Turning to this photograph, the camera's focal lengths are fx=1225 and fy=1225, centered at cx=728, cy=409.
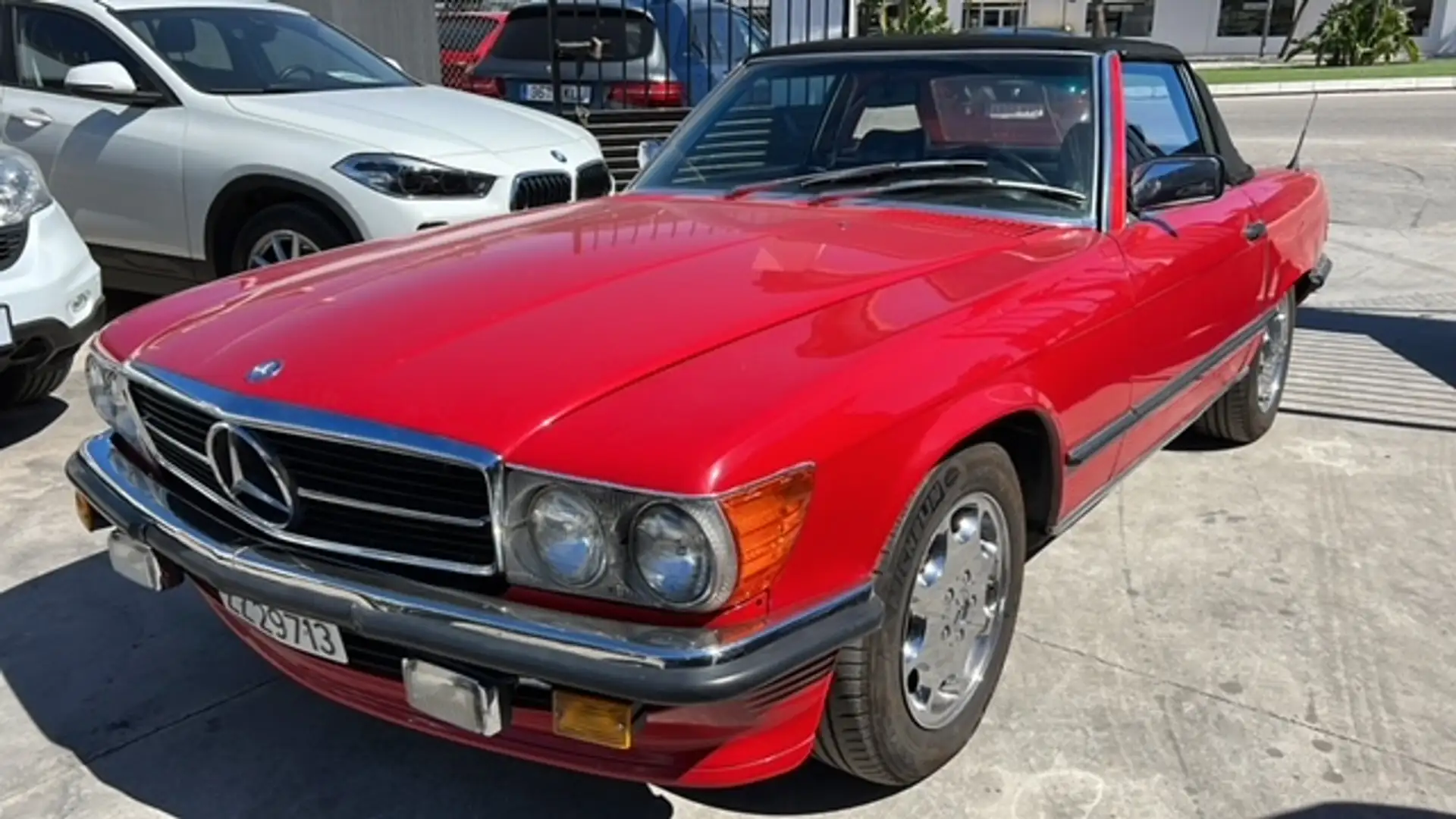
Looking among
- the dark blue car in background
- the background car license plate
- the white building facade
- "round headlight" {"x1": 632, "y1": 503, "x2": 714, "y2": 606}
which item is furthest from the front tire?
the white building facade

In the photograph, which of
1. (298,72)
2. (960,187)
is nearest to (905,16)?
(298,72)

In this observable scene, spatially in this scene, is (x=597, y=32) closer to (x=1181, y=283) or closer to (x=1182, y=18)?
(x=1181, y=283)

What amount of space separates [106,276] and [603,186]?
2.68 meters

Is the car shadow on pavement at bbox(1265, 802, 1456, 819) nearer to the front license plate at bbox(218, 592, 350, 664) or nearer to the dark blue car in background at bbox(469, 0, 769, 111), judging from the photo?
the front license plate at bbox(218, 592, 350, 664)

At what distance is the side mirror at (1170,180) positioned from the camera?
11.4 ft

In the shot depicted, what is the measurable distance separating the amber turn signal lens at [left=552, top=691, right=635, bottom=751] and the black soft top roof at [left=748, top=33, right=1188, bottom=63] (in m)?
2.48

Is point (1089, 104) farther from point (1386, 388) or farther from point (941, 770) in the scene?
point (1386, 388)

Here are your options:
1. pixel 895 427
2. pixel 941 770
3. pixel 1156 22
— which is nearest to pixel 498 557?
pixel 895 427

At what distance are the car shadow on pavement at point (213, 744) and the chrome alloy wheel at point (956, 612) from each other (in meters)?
0.64

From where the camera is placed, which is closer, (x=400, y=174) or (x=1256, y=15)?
(x=400, y=174)

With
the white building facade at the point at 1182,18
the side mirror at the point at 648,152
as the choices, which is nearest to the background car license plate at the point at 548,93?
the side mirror at the point at 648,152

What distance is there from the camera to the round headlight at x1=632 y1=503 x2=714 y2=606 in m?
2.01

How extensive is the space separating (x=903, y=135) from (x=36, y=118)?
4.97 meters

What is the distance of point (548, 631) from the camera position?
205cm
